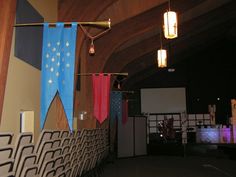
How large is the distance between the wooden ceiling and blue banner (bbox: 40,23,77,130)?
1989mm

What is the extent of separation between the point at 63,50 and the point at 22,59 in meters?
0.85

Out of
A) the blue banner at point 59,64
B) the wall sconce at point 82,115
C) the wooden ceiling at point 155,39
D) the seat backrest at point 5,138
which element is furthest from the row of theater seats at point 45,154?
the wall sconce at point 82,115

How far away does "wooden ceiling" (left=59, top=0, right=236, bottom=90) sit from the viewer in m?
8.43

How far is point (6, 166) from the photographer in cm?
272

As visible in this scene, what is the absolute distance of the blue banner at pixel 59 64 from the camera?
4.61 metres

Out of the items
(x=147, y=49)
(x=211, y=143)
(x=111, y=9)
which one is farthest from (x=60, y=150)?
(x=211, y=143)

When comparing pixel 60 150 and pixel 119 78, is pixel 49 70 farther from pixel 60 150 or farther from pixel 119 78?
pixel 119 78

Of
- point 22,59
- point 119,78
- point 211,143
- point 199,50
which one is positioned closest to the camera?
point 22,59

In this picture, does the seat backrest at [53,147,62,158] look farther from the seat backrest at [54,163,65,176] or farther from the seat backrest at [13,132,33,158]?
the seat backrest at [13,132,33,158]

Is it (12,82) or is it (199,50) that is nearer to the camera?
(12,82)

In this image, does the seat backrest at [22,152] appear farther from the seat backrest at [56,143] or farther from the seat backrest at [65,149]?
the seat backrest at [65,149]

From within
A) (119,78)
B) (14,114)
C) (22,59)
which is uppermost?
(119,78)

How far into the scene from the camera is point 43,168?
3.67m

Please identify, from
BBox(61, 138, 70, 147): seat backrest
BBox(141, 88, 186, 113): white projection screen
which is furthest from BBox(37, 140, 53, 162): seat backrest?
BBox(141, 88, 186, 113): white projection screen
